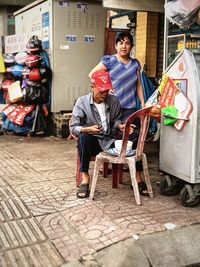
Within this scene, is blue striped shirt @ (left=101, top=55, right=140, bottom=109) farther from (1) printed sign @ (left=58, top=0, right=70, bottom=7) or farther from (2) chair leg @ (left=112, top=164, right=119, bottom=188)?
(1) printed sign @ (left=58, top=0, right=70, bottom=7)

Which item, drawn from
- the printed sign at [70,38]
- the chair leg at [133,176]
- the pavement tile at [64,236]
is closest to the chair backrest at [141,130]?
the chair leg at [133,176]

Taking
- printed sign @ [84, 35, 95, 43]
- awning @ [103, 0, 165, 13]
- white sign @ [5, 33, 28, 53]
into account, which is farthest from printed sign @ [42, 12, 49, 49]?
awning @ [103, 0, 165, 13]

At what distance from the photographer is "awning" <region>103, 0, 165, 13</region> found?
21.6 feet

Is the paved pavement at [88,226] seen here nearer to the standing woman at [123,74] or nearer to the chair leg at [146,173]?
the chair leg at [146,173]

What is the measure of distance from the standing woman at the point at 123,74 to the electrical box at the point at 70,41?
346cm

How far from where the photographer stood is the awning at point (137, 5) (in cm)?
657

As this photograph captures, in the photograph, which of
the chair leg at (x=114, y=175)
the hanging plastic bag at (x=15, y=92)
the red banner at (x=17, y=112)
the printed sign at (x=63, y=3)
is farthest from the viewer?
the hanging plastic bag at (x=15, y=92)

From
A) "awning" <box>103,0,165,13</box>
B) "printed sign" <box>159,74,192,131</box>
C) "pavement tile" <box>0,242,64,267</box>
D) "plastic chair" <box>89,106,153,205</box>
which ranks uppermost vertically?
"awning" <box>103,0,165,13</box>

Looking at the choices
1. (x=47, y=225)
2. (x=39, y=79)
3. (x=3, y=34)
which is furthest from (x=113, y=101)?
(x=3, y=34)

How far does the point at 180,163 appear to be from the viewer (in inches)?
173

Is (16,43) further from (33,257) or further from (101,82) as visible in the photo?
(33,257)

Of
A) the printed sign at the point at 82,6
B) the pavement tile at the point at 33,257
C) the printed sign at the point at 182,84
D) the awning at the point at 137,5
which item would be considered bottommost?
the pavement tile at the point at 33,257

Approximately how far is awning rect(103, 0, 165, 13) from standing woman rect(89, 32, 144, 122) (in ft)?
5.73

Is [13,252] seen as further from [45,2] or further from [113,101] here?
[45,2]
